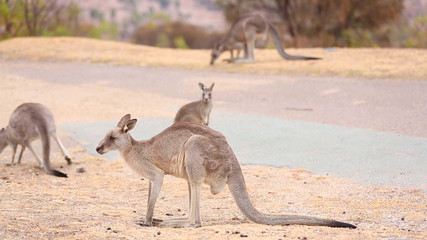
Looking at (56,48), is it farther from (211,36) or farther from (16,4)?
(211,36)

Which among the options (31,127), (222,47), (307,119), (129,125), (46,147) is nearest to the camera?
(129,125)

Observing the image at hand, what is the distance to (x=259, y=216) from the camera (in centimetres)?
555

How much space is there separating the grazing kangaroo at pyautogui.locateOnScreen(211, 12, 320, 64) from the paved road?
1.13 metres

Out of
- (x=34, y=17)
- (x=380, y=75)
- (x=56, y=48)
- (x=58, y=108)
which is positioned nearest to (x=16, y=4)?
(x=34, y=17)

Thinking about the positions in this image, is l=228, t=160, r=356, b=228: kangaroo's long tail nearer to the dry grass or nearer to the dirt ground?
the dirt ground

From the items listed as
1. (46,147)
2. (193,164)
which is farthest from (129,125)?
(46,147)

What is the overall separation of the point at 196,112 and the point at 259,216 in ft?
15.7

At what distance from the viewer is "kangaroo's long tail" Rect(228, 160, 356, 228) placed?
5.37 meters

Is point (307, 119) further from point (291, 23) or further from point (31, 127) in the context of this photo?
point (291, 23)

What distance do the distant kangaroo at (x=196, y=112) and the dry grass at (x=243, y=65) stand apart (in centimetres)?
540

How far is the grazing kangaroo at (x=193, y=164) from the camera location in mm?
5582

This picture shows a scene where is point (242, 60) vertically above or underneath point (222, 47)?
underneath

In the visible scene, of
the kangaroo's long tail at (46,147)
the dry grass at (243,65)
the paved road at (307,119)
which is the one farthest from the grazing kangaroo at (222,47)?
the kangaroo's long tail at (46,147)

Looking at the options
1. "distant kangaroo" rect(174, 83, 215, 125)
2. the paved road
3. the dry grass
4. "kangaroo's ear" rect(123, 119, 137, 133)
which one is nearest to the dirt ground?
the paved road
